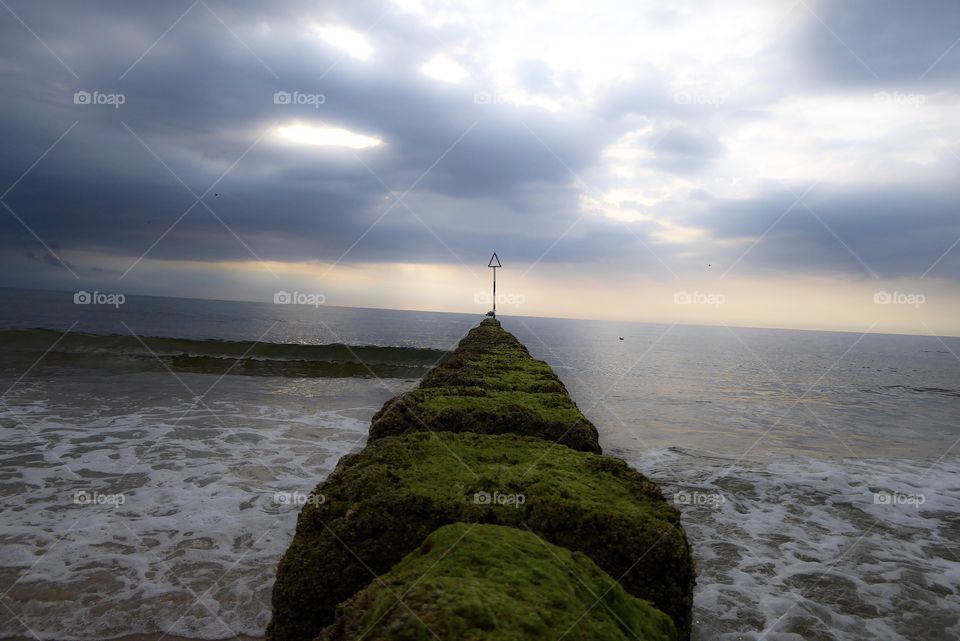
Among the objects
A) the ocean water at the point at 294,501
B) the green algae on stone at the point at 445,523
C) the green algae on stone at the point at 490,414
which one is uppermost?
the green algae on stone at the point at 490,414

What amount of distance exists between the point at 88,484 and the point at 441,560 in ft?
30.0

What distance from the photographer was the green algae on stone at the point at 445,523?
2939 mm

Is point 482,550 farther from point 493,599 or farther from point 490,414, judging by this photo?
point 490,414

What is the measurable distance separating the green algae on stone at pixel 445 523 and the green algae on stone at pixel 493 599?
38cm

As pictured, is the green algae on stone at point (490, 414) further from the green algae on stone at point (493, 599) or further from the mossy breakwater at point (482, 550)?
the green algae on stone at point (493, 599)

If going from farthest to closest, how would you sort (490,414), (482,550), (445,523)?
(490,414) < (445,523) < (482,550)

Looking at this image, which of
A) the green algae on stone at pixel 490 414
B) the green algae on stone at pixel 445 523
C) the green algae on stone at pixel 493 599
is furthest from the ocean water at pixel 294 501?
the green algae on stone at pixel 493 599

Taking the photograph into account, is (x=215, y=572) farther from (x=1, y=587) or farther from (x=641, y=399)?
(x=641, y=399)

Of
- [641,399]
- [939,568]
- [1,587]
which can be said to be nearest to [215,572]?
[1,587]

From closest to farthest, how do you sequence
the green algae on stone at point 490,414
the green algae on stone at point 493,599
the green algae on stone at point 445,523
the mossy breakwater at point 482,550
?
the green algae on stone at point 493,599
the mossy breakwater at point 482,550
the green algae on stone at point 445,523
the green algae on stone at point 490,414

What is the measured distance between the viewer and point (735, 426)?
682 inches

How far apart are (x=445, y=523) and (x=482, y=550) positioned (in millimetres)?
667

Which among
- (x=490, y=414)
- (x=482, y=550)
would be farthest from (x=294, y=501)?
(x=482, y=550)

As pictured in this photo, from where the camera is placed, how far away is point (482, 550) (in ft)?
8.02
